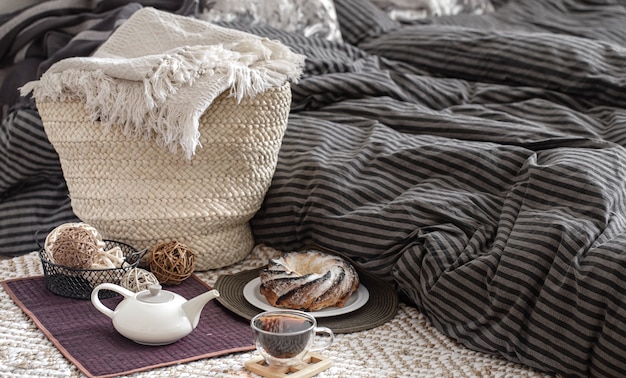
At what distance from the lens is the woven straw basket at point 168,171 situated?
1.50 metres

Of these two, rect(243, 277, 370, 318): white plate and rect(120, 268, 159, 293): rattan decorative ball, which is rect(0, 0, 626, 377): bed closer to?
rect(243, 277, 370, 318): white plate

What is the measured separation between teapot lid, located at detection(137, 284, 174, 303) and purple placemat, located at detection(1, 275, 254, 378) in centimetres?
7

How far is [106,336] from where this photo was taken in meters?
1.28

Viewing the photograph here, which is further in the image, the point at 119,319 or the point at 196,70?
the point at 196,70

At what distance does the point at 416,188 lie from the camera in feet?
5.05

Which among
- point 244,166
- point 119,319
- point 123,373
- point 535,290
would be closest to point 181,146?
point 244,166

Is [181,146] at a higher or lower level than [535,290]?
higher

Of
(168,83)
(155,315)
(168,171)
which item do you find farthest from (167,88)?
(155,315)

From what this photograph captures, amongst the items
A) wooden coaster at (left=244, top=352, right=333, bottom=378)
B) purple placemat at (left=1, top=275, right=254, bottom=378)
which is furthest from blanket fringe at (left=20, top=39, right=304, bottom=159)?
wooden coaster at (left=244, top=352, right=333, bottom=378)

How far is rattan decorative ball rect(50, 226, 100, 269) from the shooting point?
55.7 inches

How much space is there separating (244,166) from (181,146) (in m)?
0.13

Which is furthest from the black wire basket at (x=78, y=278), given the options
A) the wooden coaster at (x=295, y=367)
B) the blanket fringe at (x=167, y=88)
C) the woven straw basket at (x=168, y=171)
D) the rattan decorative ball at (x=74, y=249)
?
the wooden coaster at (x=295, y=367)

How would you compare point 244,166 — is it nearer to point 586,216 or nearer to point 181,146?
point 181,146

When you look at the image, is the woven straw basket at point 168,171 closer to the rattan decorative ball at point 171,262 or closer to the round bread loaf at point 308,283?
the rattan decorative ball at point 171,262
